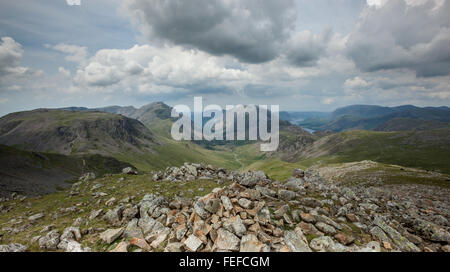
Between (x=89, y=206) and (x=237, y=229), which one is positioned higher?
(x=237, y=229)

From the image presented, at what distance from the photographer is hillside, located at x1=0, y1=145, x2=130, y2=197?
4033 inches

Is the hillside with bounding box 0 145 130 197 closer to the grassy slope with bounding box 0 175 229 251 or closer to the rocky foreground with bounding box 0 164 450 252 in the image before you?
the grassy slope with bounding box 0 175 229 251

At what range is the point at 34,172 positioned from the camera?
13350 centimetres

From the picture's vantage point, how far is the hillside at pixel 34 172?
336 ft

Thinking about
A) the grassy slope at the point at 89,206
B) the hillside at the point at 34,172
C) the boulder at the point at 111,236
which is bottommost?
the hillside at the point at 34,172

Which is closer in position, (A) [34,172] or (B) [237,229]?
(B) [237,229]

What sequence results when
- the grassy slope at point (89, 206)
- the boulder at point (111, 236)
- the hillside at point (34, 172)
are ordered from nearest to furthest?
1. the boulder at point (111, 236)
2. the grassy slope at point (89, 206)
3. the hillside at point (34, 172)

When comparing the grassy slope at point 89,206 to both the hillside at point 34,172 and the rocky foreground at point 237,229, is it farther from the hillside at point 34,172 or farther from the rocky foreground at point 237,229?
the hillside at point 34,172

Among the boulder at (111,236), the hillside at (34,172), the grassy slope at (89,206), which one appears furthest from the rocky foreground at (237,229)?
the hillside at (34,172)

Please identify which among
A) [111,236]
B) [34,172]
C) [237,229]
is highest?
[237,229]

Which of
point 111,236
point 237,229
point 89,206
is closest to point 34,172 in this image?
point 89,206

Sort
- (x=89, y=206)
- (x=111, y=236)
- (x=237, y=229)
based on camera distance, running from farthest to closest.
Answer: (x=89, y=206)
(x=111, y=236)
(x=237, y=229)

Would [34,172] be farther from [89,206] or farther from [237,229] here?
[237,229]

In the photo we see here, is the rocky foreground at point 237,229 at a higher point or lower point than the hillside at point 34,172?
higher
